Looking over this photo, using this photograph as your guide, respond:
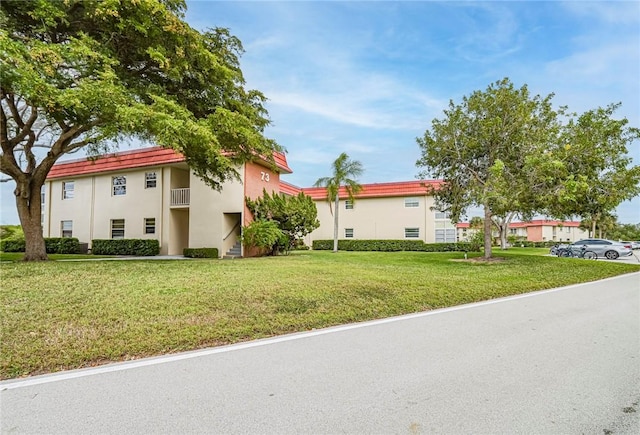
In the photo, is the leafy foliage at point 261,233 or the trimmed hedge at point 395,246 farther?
the trimmed hedge at point 395,246

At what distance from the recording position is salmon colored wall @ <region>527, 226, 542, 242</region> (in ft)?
217

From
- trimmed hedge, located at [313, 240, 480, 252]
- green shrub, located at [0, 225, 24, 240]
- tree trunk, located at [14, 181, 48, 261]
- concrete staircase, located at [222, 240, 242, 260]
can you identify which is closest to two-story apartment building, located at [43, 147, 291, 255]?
concrete staircase, located at [222, 240, 242, 260]

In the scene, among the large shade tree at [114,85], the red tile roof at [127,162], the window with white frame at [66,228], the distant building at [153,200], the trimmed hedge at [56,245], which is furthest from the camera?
the window with white frame at [66,228]

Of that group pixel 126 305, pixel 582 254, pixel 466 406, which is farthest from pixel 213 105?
pixel 582 254

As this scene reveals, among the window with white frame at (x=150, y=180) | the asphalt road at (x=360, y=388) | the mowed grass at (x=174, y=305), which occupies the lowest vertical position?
the asphalt road at (x=360, y=388)

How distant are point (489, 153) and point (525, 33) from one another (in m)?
6.87

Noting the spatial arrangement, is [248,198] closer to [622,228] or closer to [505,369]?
[505,369]

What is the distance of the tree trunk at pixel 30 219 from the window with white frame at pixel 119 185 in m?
9.92

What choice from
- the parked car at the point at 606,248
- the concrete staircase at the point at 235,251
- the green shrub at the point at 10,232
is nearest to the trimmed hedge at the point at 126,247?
the concrete staircase at the point at 235,251

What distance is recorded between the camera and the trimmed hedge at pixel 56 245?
884 inches

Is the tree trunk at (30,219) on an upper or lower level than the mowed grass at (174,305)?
upper

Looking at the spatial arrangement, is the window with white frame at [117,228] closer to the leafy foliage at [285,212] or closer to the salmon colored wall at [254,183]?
the salmon colored wall at [254,183]

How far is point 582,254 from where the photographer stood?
27250 millimetres

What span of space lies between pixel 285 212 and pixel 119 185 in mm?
11176
